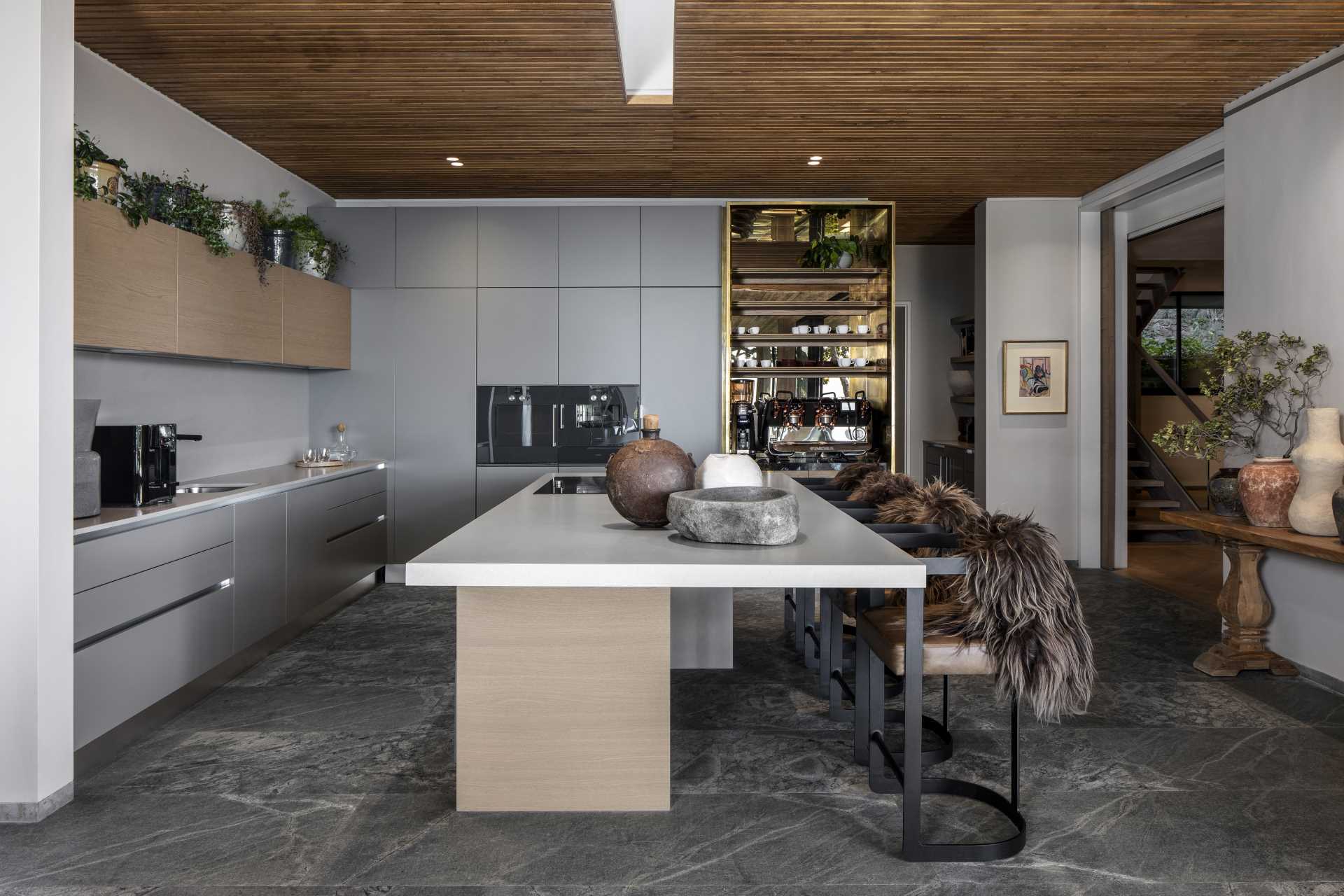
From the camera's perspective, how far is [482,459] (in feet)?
18.7

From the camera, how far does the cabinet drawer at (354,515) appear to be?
468cm

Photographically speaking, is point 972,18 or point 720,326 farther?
point 720,326

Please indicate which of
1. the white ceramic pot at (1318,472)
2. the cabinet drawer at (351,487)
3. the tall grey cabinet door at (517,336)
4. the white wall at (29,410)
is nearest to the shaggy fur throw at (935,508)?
the white ceramic pot at (1318,472)

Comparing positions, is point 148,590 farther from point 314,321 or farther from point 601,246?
point 601,246

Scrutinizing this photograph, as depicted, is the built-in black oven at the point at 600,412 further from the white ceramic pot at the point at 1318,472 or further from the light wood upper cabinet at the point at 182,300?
the white ceramic pot at the point at 1318,472

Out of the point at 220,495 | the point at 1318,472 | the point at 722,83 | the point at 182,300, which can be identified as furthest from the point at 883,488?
the point at 182,300

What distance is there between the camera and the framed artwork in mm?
6105

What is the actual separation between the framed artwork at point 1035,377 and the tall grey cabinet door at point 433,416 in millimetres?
3758

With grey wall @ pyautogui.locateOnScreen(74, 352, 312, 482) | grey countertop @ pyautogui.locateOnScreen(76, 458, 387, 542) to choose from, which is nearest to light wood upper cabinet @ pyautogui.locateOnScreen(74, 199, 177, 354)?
grey wall @ pyautogui.locateOnScreen(74, 352, 312, 482)

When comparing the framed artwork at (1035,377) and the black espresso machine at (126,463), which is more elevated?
the framed artwork at (1035,377)

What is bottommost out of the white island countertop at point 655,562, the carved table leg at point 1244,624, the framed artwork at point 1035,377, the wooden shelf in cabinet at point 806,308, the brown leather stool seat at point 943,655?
the carved table leg at point 1244,624

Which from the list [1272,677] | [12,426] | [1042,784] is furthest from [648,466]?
[1272,677]

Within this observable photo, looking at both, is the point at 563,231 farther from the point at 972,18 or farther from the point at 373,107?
the point at 972,18

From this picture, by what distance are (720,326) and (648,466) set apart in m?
3.43
